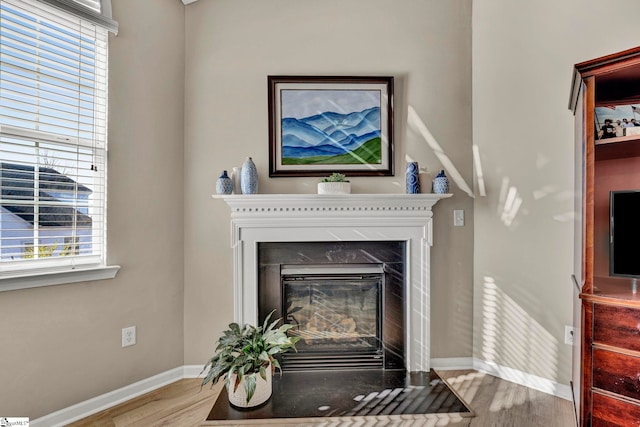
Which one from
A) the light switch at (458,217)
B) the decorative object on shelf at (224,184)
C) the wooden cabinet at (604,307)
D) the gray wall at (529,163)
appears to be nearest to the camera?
the wooden cabinet at (604,307)

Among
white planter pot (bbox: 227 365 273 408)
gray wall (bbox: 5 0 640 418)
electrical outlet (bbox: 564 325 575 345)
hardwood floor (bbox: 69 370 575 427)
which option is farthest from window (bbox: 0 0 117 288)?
electrical outlet (bbox: 564 325 575 345)

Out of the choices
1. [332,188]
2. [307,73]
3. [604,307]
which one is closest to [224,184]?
[332,188]

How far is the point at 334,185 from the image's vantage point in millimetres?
2480

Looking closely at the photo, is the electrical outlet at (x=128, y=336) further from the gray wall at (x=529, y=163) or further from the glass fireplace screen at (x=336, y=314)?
the gray wall at (x=529, y=163)

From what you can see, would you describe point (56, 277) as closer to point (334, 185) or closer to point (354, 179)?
point (334, 185)

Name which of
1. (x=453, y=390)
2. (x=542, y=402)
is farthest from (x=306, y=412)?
(x=542, y=402)

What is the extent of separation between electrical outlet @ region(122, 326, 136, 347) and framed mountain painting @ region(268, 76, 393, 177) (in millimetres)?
1391

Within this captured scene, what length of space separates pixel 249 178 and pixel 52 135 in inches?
43.2

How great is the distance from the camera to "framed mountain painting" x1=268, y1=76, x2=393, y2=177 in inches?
104

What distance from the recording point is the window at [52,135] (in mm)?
1851

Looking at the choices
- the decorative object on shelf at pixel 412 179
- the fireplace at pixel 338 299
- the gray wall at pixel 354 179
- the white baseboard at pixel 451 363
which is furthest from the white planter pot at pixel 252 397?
the decorative object on shelf at pixel 412 179

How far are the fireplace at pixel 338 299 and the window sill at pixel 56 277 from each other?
94 centimetres

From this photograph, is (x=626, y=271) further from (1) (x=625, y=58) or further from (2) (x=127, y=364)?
(2) (x=127, y=364)

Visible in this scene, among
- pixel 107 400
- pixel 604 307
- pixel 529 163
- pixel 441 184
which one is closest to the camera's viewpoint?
pixel 604 307
